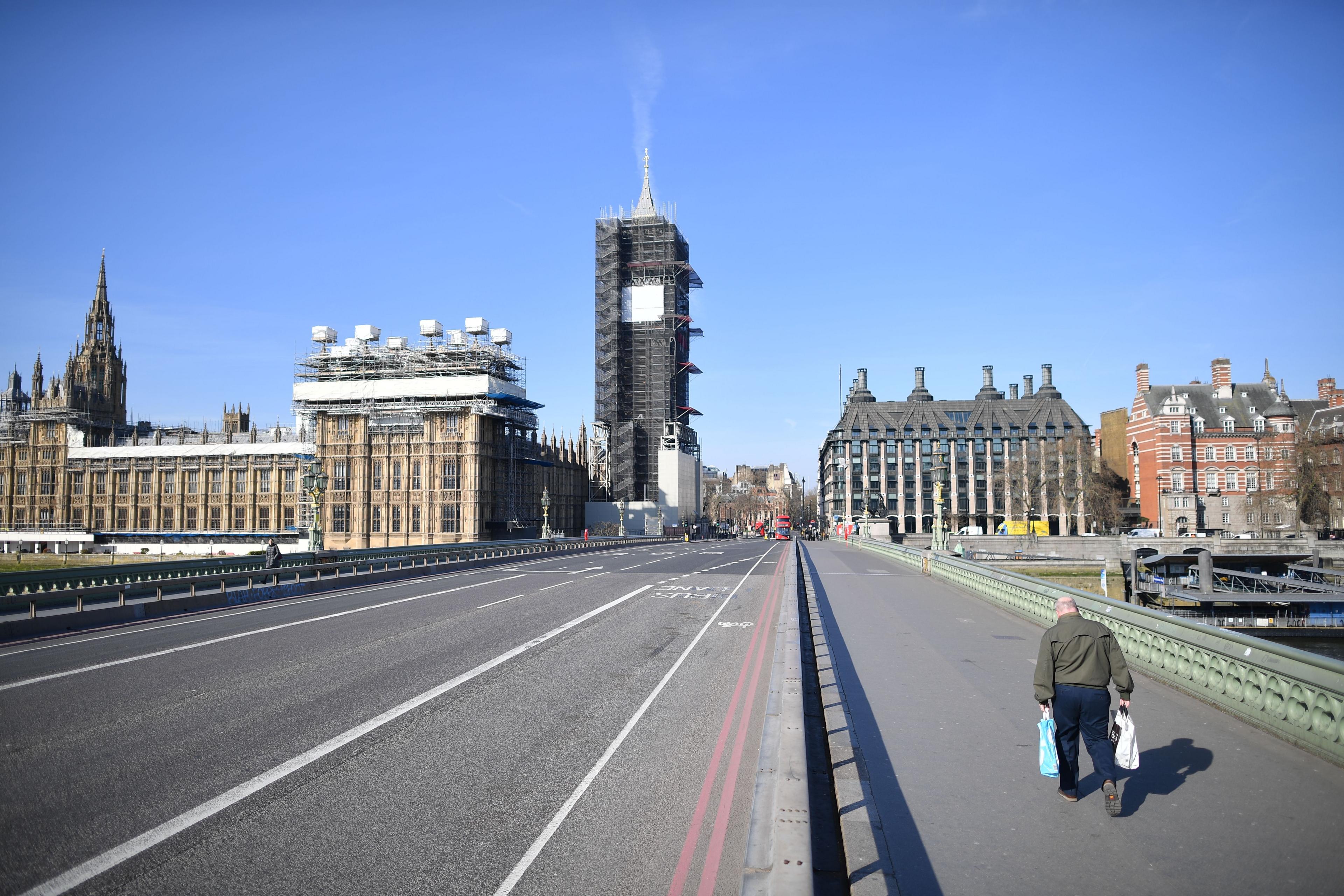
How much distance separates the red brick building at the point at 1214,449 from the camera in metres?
73.2

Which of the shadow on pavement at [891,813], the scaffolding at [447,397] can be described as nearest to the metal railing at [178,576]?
the shadow on pavement at [891,813]

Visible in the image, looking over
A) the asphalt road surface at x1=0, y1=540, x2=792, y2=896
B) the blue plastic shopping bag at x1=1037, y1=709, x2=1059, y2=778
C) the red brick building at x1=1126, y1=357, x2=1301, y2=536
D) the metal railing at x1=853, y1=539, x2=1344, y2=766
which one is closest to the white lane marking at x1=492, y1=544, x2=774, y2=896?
the asphalt road surface at x1=0, y1=540, x2=792, y2=896

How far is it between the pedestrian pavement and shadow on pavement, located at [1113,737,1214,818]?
0.05ft

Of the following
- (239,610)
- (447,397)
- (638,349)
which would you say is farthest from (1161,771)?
(638,349)

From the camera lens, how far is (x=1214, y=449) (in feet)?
247

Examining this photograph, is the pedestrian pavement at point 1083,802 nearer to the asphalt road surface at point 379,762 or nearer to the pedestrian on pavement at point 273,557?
the asphalt road surface at point 379,762

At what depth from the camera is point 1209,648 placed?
923 cm

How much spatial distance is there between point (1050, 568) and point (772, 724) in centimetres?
4932

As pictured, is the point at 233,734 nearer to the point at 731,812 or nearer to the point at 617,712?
the point at 617,712

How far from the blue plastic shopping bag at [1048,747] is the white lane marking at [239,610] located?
15.7 meters

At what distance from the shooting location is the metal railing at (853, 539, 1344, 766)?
7098mm

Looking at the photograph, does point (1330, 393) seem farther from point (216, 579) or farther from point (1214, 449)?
point (216, 579)

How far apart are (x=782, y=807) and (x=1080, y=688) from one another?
2.54 metres

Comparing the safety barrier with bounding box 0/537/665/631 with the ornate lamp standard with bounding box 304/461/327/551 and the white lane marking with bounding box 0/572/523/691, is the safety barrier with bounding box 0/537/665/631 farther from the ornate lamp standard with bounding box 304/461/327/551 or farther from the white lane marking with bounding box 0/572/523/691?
the white lane marking with bounding box 0/572/523/691
